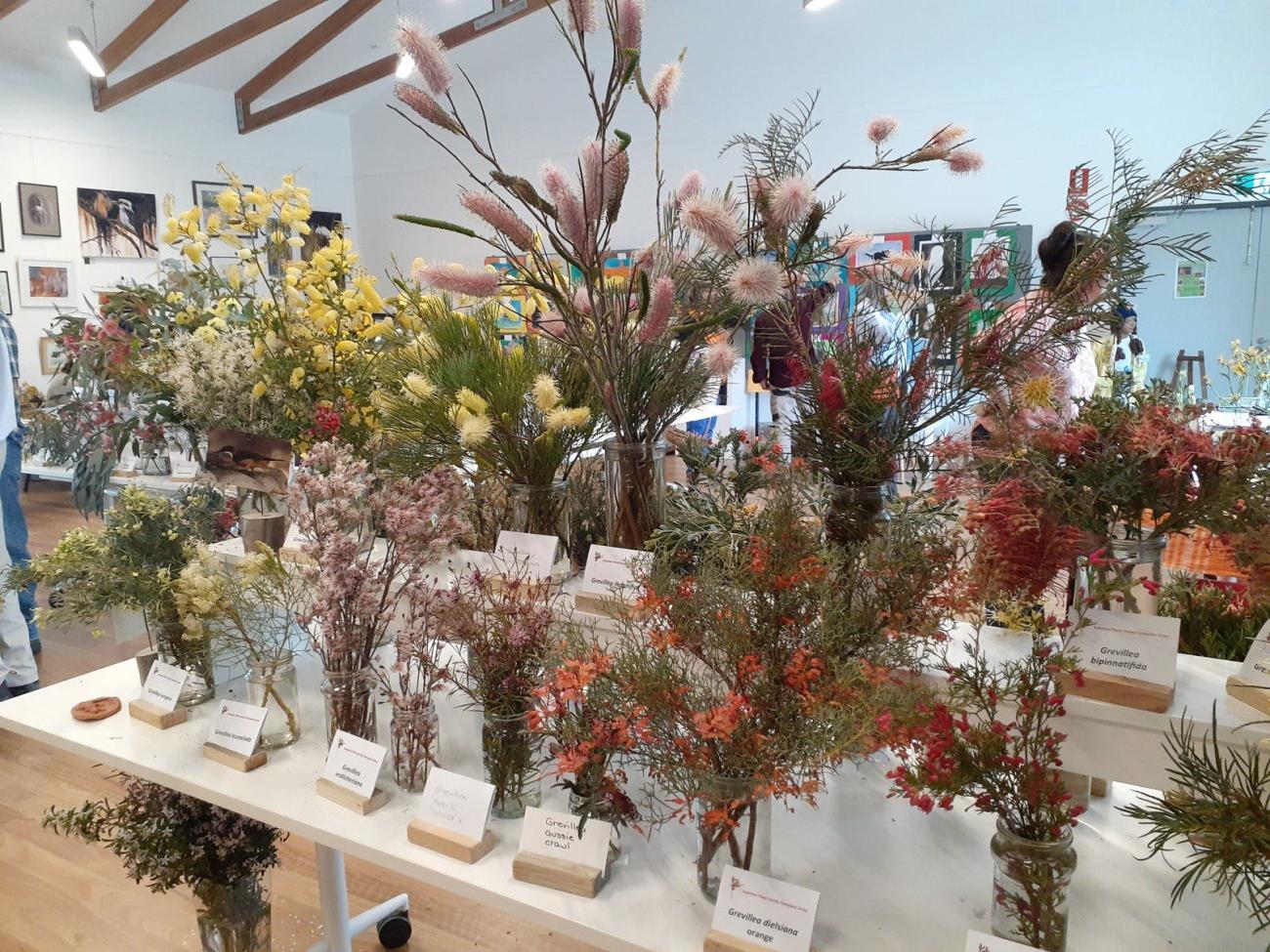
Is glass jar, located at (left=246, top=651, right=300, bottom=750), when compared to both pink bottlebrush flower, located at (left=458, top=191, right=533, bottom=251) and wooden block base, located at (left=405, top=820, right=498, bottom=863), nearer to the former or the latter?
wooden block base, located at (left=405, top=820, right=498, bottom=863)

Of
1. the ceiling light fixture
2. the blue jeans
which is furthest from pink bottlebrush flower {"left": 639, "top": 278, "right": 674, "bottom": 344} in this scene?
the ceiling light fixture

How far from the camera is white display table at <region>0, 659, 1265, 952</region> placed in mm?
978

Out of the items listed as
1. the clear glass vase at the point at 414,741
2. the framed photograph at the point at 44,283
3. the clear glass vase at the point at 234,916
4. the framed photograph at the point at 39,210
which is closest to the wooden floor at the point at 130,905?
the clear glass vase at the point at 234,916

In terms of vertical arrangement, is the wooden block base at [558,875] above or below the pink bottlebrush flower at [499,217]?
below

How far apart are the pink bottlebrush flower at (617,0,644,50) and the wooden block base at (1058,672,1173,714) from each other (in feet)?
2.78

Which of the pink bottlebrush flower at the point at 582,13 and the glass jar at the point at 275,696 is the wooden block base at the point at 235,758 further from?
the pink bottlebrush flower at the point at 582,13

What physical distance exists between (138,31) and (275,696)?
7.22 meters

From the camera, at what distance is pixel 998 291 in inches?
43.4

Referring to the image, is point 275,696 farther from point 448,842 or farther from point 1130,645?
point 1130,645

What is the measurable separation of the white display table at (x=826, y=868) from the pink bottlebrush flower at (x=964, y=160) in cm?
84

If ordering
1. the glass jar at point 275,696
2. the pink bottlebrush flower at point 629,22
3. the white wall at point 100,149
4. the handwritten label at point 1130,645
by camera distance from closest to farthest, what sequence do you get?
the handwritten label at point 1130,645 < the pink bottlebrush flower at point 629,22 < the glass jar at point 275,696 < the white wall at point 100,149

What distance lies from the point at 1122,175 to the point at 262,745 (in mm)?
1423

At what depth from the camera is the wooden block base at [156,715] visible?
1492mm

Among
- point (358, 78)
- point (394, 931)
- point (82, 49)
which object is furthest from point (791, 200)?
point (358, 78)
